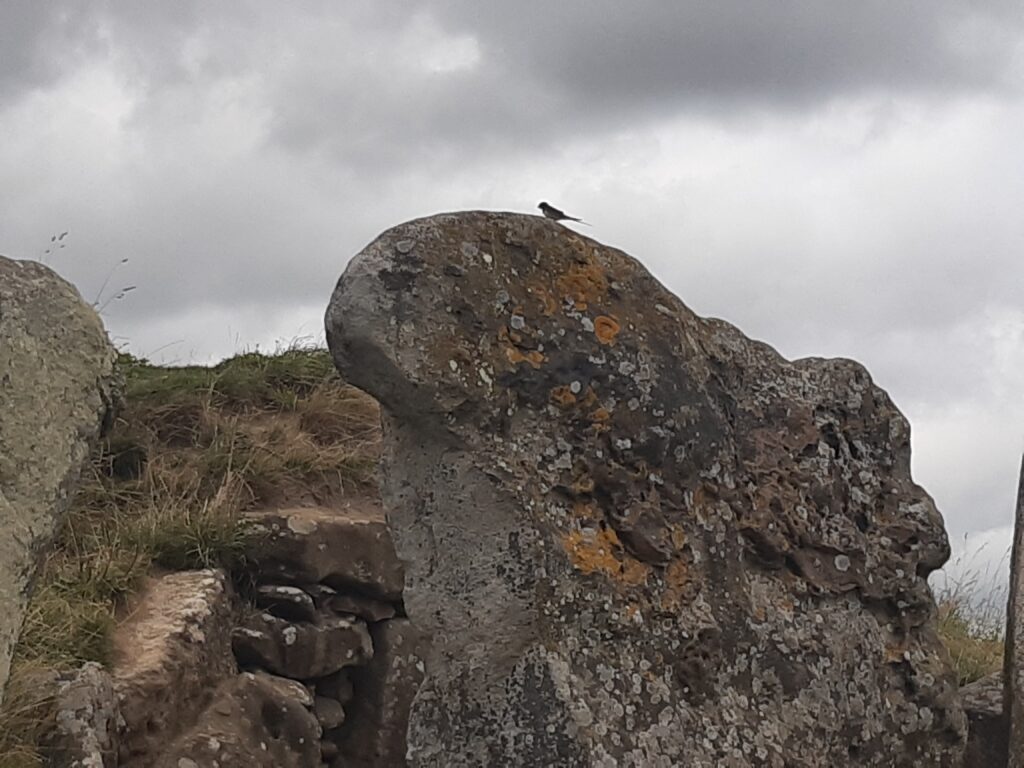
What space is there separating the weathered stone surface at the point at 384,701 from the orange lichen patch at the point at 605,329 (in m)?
2.85

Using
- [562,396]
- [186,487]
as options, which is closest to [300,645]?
[186,487]

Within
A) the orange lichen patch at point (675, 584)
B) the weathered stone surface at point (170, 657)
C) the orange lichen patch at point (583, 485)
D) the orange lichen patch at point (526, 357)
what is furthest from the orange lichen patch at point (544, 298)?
the weathered stone surface at point (170, 657)

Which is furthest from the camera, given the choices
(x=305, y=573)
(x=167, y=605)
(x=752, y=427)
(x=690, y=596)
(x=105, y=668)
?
(x=305, y=573)

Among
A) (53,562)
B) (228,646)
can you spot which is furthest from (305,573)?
(53,562)

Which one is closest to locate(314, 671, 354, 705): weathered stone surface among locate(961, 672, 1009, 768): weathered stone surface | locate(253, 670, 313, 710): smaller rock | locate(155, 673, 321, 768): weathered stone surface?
locate(253, 670, 313, 710): smaller rock

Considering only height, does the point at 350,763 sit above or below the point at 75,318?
below

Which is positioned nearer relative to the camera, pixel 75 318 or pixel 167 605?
pixel 75 318

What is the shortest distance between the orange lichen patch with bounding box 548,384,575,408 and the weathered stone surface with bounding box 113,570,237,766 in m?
2.57

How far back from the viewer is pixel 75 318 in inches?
164

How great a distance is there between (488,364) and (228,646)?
3041 millimetres

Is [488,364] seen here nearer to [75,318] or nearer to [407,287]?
[407,287]

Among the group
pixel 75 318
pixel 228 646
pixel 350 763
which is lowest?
pixel 350 763

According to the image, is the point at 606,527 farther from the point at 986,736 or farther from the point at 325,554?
the point at 325,554

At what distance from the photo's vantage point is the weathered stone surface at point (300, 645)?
22.5 ft
